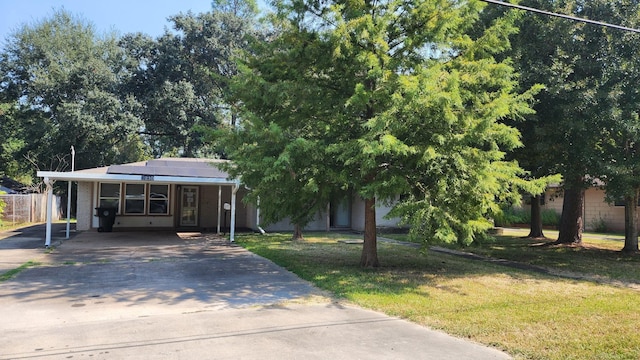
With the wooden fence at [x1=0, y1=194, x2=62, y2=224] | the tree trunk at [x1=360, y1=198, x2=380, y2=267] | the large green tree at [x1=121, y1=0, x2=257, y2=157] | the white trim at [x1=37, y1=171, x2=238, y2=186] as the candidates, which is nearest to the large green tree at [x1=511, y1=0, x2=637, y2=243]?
the tree trunk at [x1=360, y1=198, x2=380, y2=267]

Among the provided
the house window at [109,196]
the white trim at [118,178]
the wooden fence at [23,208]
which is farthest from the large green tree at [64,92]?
the white trim at [118,178]

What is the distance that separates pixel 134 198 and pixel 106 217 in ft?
6.12

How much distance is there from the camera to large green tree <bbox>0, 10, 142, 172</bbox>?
28.9m

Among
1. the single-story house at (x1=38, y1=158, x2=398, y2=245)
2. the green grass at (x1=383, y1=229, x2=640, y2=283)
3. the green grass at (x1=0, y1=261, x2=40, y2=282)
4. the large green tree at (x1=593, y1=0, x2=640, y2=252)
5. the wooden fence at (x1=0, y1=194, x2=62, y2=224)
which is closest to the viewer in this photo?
the green grass at (x1=0, y1=261, x2=40, y2=282)

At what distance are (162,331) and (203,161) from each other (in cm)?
1611

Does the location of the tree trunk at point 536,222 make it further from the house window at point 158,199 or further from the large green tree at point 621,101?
the house window at point 158,199

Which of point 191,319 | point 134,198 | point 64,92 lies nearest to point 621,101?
point 191,319

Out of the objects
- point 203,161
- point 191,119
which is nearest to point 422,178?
point 203,161

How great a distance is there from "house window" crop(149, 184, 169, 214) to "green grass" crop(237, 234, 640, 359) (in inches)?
395

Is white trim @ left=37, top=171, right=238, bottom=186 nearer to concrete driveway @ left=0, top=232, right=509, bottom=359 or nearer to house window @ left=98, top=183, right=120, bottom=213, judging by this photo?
concrete driveway @ left=0, top=232, right=509, bottom=359

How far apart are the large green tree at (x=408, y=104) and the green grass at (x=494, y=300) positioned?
1.17m

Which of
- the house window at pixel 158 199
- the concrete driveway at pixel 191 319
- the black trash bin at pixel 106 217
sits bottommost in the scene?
the concrete driveway at pixel 191 319

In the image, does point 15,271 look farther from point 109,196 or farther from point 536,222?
point 536,222

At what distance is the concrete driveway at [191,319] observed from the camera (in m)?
5.04
